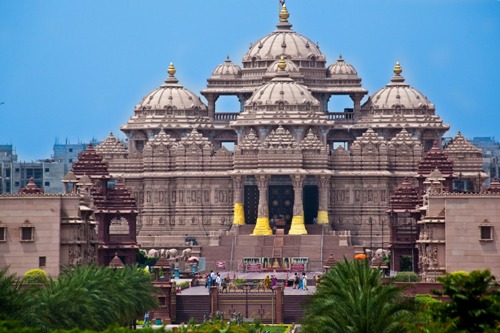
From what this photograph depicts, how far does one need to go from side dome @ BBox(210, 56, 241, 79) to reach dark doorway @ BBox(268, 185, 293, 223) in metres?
14.9

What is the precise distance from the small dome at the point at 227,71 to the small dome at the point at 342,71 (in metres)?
6.18

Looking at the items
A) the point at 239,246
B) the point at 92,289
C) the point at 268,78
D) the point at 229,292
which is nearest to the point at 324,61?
the point at 268,78

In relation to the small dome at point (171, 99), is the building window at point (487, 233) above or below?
below

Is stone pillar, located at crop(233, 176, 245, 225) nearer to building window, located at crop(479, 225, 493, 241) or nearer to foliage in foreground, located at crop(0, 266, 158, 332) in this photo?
foliage in foreground, located at crop(0, 266, 158, 332)

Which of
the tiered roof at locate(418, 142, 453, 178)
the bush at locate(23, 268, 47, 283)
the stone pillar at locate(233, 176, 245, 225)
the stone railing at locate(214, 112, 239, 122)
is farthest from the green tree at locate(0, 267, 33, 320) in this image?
the stone railing at locate(214, 112, 239, 122)

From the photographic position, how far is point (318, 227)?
5940 inches

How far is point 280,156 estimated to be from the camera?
496 feet

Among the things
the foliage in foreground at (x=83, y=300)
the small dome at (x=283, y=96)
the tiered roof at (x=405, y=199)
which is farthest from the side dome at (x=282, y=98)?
the foliage in foreground at (x=83, y=300)

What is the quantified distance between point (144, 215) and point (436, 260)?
5736 centimetres

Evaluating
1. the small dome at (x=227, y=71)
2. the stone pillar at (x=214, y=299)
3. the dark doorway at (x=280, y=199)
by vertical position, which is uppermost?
the small dome at (x=227, y=71)

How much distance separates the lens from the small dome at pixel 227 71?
168 m

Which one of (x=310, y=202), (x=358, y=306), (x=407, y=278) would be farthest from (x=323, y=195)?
(x=358, y=306)

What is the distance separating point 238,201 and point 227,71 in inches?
683

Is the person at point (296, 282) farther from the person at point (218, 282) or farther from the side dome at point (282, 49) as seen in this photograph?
the side dome at point (282, 49)
